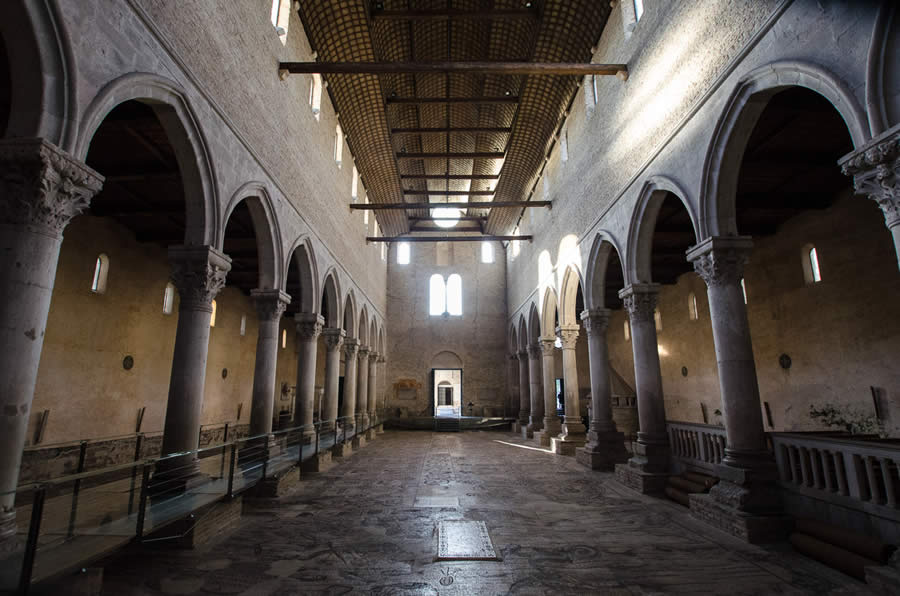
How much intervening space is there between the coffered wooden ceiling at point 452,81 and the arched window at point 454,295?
26.9 feet

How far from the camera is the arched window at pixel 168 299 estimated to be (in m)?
13.7

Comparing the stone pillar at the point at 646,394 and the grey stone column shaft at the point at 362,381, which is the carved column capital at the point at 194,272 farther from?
the grey stone column shaft at the point at 362,381

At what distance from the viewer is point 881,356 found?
9.88m

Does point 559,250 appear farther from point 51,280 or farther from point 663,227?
point 51,280

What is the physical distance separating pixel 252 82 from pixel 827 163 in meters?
11.2

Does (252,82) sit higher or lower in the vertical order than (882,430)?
higher

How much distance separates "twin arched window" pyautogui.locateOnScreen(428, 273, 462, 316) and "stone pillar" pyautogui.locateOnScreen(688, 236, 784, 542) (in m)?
21.9

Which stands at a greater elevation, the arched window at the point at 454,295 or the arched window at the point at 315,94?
the arched window at the point at 315,94

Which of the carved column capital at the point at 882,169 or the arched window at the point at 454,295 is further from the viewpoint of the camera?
the arched window at the point at 454,295

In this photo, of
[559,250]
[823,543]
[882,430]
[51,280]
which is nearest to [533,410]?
[559,250]

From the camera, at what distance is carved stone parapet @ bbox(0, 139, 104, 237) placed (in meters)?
4.08

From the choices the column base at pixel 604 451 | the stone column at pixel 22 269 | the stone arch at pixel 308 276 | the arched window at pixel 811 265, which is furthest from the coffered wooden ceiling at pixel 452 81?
the column base at pixel 604 451

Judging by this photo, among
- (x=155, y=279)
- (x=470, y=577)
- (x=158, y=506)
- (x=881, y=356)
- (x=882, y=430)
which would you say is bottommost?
(x=470, y=577)

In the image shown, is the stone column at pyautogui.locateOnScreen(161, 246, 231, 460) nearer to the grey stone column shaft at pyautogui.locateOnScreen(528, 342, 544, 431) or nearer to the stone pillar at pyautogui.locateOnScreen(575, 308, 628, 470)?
the stone pillar at pyautogui.locateOnScreen(575, 308, 628, 470)
